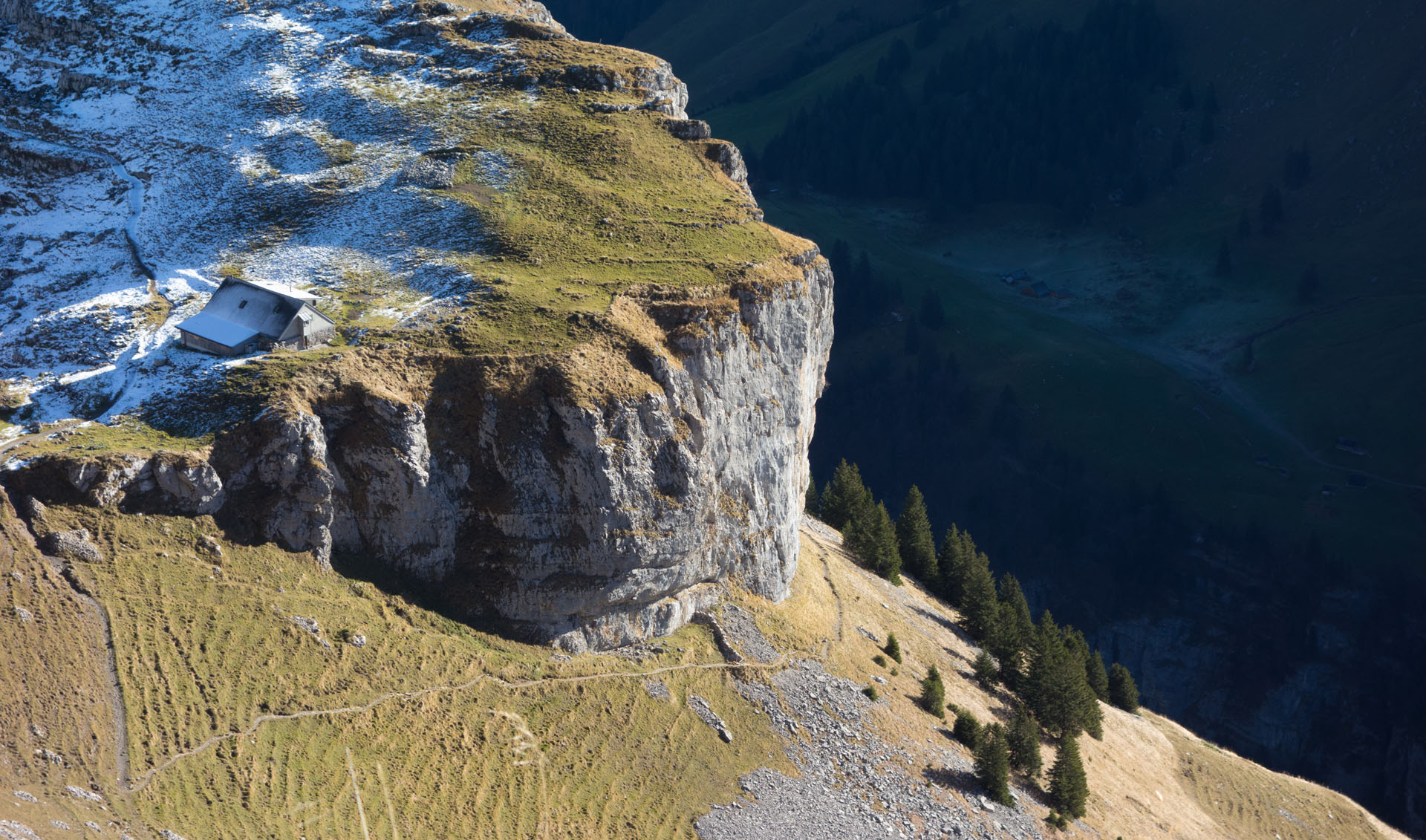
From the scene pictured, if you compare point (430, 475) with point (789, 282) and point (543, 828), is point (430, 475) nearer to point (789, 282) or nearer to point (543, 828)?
point (543, 828)

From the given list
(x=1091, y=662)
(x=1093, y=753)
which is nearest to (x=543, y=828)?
(x=1093, y=753)

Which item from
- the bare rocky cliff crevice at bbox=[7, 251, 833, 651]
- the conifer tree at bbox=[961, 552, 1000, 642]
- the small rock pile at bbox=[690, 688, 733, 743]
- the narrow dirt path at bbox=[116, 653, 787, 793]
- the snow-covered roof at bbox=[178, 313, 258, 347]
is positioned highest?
the snow-covered roof at bbox=[178, 313, 258, 347]

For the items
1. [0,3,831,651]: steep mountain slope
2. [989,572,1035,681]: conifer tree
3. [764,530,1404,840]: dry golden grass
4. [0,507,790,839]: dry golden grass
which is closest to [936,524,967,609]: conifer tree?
[764,530,1404,840]: dry golden grass

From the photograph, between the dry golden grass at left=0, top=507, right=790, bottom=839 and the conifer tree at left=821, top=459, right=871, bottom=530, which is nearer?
the dry golden grass at left=0, top=507, right=790, bottom=839

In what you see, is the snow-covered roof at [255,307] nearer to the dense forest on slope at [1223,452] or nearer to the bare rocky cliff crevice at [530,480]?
the bare rocky cliff crevice at [530,480]

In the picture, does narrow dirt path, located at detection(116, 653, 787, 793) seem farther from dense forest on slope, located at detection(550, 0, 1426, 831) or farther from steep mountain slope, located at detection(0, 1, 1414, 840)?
dense forest on slope, located at detection(550, 0, 1426, 831)

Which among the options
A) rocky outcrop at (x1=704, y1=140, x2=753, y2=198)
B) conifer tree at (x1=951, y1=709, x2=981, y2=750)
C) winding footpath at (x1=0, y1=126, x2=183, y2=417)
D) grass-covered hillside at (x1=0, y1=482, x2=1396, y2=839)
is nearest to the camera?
grass-covered hillside at (x1=0, y1=482, x2=1396, y2=839)
